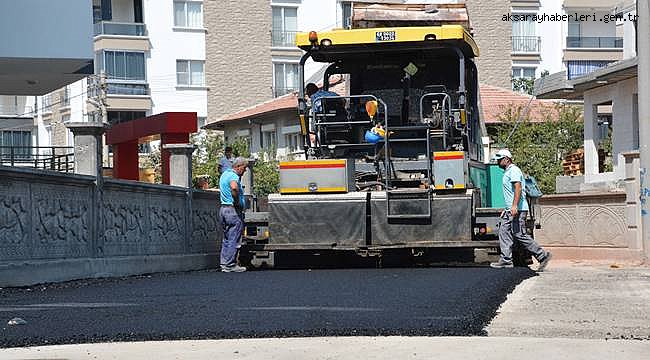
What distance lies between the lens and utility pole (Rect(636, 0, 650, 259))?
1922cm

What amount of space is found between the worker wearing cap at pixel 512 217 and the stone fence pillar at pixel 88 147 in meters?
5.32

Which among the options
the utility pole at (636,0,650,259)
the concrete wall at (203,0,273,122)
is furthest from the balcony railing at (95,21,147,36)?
the utility pole at (636,0,650,259)

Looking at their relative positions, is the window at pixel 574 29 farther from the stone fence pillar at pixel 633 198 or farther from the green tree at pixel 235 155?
the stone fence pillar at pixel 633 198

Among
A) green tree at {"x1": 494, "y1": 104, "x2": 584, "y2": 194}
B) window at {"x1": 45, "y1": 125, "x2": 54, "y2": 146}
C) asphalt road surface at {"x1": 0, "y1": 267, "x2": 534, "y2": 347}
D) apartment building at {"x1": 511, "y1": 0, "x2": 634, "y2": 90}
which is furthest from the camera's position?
window at {"x1": 45, "y1": 125, "x2": 54, "y2": 146}

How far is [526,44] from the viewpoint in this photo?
191 feet

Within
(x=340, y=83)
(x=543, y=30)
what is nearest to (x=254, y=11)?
(x=543, y=30)

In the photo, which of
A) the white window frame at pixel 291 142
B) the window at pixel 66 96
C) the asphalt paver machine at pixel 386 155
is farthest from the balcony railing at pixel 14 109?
the asphalt paver machine at pixel 386 155

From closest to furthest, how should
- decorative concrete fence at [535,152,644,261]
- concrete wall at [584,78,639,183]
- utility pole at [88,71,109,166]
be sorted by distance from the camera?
decorative concrete fence at [535,152,644,261]
concrete wall at [584,78,639,183]
utility pole at [88,71,109,166]

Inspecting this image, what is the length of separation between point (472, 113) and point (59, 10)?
895 centimetres

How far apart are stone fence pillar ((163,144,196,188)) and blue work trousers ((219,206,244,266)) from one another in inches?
115

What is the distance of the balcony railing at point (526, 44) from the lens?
57969mm

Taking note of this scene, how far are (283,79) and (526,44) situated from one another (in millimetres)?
11737

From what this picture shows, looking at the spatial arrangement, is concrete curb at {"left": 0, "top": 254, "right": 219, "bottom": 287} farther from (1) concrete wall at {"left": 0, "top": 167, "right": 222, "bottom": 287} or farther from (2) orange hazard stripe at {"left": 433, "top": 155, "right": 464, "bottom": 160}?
(2) orange hazard stripe at {"left": 433, "top": 155, "right": 464, "bottom": 160}

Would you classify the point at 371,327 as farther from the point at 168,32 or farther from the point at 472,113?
the point at 168,32
